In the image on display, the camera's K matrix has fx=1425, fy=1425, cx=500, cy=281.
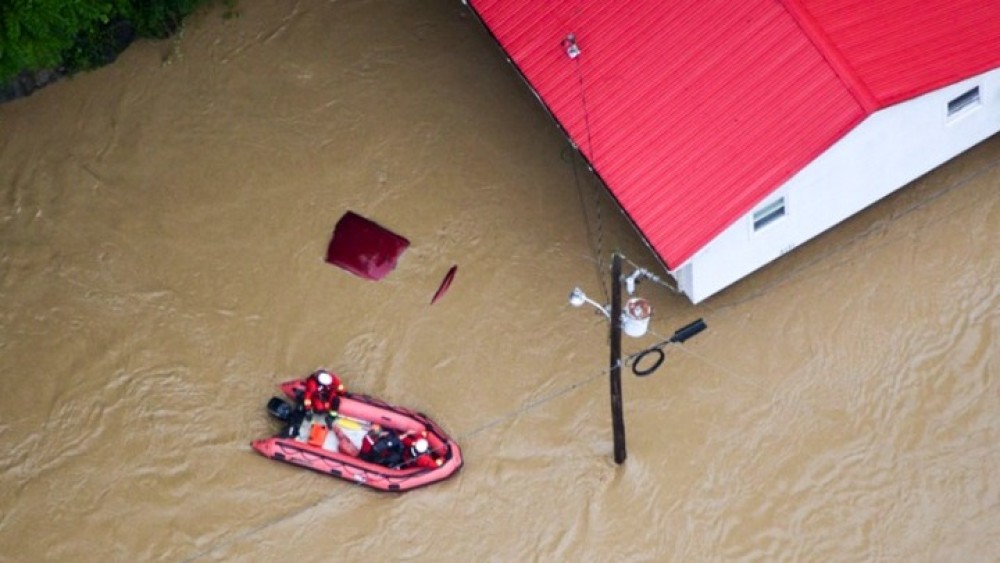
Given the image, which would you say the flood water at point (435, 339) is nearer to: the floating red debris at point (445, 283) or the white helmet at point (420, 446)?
the floating red debris at point (445, 283)

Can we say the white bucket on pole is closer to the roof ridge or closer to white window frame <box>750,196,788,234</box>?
white window frame <box>750,196,788,234</box>

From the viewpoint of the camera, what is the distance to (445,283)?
23.5 m

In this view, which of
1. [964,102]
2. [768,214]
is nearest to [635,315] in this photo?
[768,214]

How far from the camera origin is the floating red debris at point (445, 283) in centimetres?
2336

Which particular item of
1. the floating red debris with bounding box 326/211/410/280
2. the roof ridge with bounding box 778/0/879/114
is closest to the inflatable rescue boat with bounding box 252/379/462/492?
the floating red debris with bounding box 326/211/410/280

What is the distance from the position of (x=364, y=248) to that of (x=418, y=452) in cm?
403

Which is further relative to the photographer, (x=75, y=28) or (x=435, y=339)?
(x=75, y=28)

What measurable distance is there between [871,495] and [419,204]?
878cm

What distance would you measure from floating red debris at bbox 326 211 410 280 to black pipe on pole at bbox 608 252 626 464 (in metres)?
4.79

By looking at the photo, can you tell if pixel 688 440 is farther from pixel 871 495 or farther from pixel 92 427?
pixel 92 427

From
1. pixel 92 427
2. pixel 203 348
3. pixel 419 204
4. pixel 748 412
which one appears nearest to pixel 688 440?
pixel 748 412

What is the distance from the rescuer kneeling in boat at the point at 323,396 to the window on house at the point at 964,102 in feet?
34.1

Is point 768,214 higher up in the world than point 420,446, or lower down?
higher up

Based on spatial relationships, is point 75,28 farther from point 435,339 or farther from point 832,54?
point 832,54
